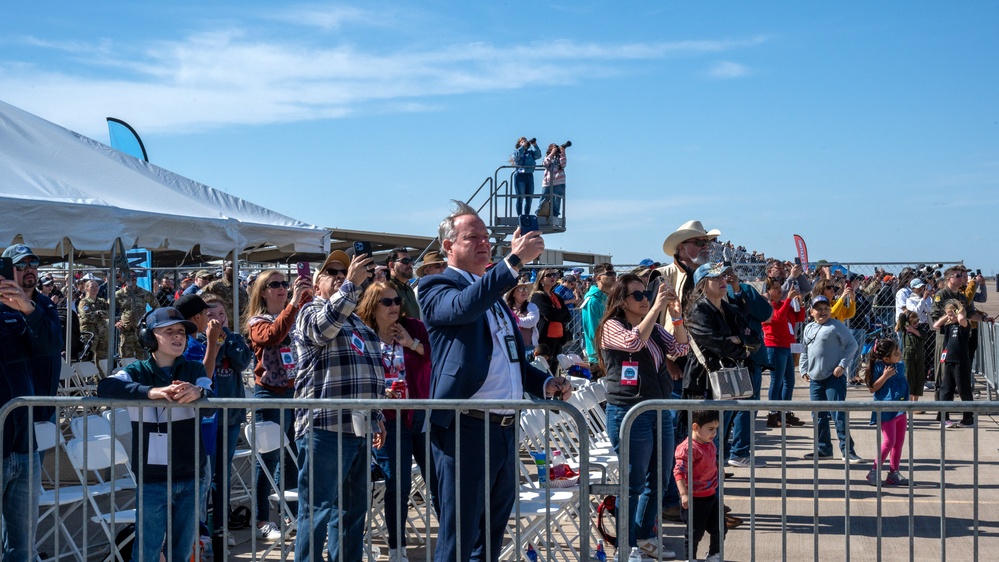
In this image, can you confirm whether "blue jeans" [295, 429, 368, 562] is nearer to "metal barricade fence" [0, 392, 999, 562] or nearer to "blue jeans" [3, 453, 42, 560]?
"metal barricade fence" [0, 392, 999, 562]

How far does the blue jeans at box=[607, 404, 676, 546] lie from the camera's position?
6.01 metres

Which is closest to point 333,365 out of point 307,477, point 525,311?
point 307,477

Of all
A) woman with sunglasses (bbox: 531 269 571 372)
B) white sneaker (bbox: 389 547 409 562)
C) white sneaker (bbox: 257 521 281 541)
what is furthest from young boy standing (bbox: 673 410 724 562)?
woman with sunglasses (bbox: 531 269 571 372)

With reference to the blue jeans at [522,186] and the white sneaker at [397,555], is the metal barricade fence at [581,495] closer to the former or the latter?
the white sneaker at [397,555]

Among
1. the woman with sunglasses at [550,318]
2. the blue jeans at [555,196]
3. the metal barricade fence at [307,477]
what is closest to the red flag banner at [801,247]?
the blue jeans at [555,196]

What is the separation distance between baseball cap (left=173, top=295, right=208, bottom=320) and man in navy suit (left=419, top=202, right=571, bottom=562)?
1.73m

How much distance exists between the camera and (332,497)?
512 cm

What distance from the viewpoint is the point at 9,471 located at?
537 centimetres

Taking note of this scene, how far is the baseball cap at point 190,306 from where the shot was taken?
5668 mm

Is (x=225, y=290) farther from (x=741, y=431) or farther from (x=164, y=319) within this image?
(x=164, y=319)

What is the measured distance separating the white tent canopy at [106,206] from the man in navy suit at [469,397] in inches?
171

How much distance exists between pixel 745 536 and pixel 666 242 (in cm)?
229

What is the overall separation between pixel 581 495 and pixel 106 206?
5443mm

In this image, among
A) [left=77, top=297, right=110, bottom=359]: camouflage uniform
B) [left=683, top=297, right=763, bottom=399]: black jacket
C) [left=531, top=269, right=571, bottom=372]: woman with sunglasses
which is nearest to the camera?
[left=683, top=297, right=763, bottom=399]: black jacket
